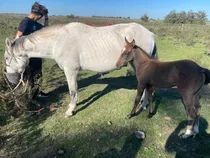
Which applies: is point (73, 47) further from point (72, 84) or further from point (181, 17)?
point (181, 17)

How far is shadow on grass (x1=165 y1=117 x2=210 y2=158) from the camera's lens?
3.58 m

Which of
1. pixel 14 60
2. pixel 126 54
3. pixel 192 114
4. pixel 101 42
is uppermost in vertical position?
pixel 101 42

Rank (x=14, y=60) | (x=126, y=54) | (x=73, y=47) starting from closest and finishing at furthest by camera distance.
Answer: (x=126, y=54) → (x=73, y=47) → (x=14, y=60)

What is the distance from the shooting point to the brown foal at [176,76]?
365 centimetres

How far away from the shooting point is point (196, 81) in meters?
3.62

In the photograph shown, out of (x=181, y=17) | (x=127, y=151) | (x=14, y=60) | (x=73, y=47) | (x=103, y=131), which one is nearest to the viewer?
(x=127, y=151)

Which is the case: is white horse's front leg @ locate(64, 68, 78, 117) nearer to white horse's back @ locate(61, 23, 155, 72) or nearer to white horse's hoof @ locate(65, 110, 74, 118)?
white horse's hoof @ locate(65, 110, 74, 118)

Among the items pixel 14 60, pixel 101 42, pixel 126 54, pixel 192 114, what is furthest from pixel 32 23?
pixel 192 114

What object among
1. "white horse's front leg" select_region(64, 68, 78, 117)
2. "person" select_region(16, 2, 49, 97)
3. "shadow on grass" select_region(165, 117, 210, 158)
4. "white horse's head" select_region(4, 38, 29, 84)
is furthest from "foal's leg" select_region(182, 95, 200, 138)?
"person" select_region(16, 2, 49, 97)

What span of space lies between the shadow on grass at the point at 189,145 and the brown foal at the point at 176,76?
0.39 feet

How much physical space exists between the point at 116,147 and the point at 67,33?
2587mm

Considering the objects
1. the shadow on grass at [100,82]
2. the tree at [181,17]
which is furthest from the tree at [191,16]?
the shadow on grass at [100,82]

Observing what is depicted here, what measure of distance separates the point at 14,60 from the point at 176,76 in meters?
3.43

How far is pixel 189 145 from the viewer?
3.79m
